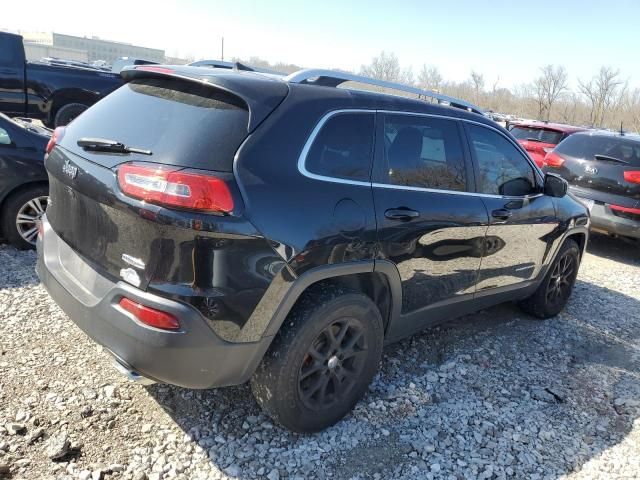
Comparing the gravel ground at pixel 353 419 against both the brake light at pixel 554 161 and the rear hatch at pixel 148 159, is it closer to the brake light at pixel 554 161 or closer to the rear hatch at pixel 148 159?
the rear hatch at pixel 148 159

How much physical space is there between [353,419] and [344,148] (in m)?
1.58

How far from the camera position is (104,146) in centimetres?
257

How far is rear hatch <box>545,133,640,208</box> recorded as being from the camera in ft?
22.8

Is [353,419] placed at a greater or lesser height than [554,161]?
lesser

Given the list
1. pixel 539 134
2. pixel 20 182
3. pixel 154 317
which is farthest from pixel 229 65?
pixel 539 134

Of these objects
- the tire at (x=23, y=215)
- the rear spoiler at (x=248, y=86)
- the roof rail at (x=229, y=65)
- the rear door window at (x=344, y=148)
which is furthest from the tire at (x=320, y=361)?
the tire at (x=23, y=215)

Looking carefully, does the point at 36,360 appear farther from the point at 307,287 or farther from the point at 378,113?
the point at 378,113

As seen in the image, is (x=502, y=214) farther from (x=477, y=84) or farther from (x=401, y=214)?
(x=477, y=84)

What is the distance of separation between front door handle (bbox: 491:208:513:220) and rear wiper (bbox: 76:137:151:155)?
7.98ft

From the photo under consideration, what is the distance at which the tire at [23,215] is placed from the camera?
197 inches

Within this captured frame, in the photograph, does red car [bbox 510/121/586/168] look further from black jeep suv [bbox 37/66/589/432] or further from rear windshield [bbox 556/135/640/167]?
black jeep suv [bbox 37/66/589/432]

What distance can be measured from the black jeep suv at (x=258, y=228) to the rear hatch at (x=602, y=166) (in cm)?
451

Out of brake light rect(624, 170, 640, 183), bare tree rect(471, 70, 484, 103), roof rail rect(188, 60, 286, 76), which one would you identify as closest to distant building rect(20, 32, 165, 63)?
bare tree rect(471, 70, 484, 103)

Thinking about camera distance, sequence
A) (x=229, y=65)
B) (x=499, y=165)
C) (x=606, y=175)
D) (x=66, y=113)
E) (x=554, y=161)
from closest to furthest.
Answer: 1. (x=229, y=65)
2. (x=499, y=165)
3. (x=606, y=175)
4. (x=554, y=161)
5. (x=66, y=113)
